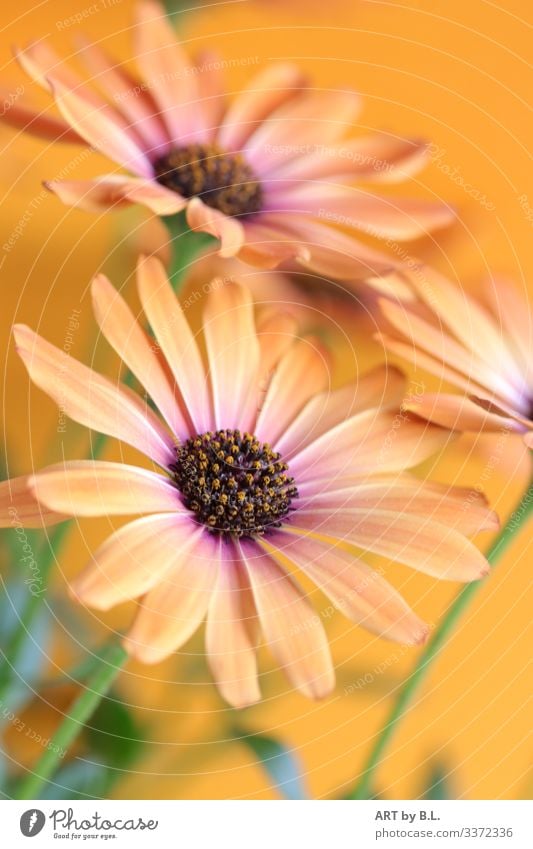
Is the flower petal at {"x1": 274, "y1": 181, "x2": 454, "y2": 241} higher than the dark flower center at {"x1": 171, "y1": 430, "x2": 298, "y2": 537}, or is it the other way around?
the flower petal at {"x1": 274, "y1": 181, "x2": 454, "y2": 241}

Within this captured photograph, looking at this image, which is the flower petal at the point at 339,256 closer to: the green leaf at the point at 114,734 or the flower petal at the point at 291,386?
the flower petal at the point at 291,386

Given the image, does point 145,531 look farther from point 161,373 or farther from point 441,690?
point 441,690

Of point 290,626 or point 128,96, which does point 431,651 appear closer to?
point 290,626

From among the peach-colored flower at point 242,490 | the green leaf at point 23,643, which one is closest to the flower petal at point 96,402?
the peach-colored flower at point 242,490

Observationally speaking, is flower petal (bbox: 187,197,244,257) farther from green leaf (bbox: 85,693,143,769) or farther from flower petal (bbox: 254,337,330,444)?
green leaf (bbox: 85,693,143,769)

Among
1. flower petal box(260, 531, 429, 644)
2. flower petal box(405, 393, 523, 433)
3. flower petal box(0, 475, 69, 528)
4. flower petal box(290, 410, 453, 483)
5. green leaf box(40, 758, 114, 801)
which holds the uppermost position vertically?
flower petal box(405, 393, 523, 433)

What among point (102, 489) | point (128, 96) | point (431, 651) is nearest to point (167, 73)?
point (128, 96)
